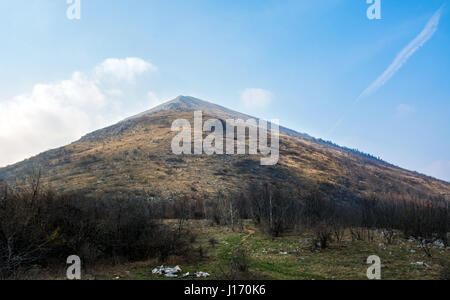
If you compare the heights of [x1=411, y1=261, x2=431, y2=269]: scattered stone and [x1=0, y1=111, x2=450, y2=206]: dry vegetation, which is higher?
[x1=0, y1=111, x2=450, y2=206]: dry vegetation

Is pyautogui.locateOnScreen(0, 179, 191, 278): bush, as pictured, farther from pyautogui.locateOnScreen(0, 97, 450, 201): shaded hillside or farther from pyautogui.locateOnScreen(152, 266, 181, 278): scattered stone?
pyautogui.locateOnScreen(0, 97, 450, 201): shaded hillside

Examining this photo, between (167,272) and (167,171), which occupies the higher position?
(167,171)

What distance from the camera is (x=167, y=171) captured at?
76125mm

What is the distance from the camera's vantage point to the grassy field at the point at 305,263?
457 inches

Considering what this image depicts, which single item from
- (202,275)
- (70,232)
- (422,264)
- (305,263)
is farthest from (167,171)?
(422,264)

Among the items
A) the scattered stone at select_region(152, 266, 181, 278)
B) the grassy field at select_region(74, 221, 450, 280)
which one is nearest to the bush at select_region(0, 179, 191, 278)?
the grassy field at select_region(74, 221, 450, 280)

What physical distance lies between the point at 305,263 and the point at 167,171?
65627 millimetres

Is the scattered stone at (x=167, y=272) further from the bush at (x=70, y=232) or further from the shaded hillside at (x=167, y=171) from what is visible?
the shaded hillside at (x=167, y=171)

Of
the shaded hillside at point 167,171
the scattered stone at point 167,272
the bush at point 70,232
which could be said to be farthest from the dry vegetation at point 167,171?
the scattered stone at point 167,272

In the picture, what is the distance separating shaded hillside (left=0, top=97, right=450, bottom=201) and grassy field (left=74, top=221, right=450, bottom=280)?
136 feet

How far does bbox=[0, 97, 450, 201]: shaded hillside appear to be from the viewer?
64.9m

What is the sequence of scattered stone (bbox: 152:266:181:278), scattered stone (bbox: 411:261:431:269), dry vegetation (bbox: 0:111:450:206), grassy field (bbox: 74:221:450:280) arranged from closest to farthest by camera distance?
grassy field (bbox: 74:221:450:280) < scattered stone (bbox: 152:266:181:278) < scattered stone (bbox: 411:261:431:269) < dry vegetation (bbox: 0:111:450:206)

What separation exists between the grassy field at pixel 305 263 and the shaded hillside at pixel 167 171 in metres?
41.4

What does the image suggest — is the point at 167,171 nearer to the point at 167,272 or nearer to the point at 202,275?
the point at 167,272
